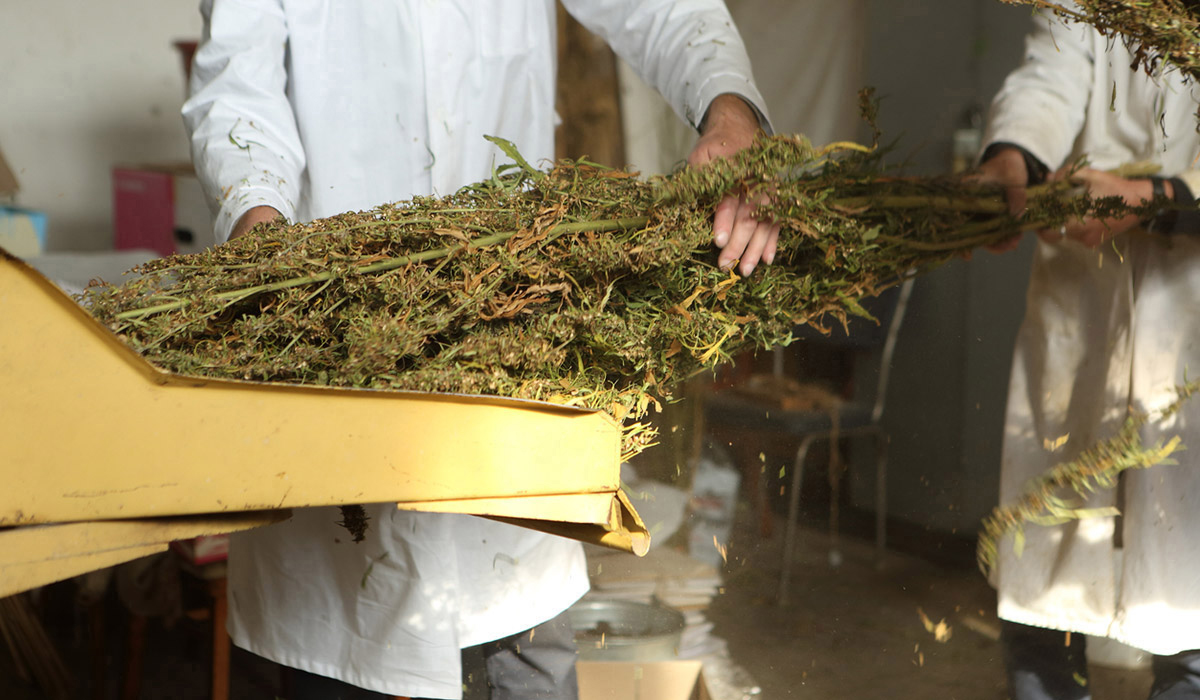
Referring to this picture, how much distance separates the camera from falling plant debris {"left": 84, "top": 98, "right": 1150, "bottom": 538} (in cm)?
63

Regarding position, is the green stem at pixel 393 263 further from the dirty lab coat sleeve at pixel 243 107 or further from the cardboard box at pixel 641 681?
the cardboard box at pixel 641 681

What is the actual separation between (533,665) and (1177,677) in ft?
2.61

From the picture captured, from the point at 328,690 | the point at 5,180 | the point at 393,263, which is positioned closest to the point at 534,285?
the point at 393,263

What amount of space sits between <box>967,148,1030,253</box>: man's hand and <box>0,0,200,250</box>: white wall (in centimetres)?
228

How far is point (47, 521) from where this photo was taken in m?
0.49

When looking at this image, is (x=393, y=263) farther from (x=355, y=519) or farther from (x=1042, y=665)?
(x=1042, y=665)

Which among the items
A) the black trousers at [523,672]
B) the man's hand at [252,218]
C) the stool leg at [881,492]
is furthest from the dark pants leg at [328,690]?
the stool leg at [881,492]

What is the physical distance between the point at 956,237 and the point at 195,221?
1.72 meters

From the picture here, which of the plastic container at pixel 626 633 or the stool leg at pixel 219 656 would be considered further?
the stool leg at pixel 219 656

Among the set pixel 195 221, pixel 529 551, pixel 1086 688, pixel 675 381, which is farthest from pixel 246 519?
pixel 195 221

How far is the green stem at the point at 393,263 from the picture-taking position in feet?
2.09

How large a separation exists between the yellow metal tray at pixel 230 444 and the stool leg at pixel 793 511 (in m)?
0.51

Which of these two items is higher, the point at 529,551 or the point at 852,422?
the point at 852,422

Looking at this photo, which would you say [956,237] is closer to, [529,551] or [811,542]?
[811,542]
